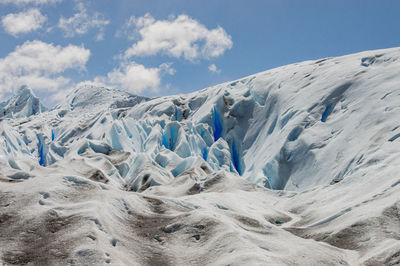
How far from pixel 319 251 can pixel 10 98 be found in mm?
139008

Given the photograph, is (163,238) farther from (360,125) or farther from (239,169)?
(239,169)

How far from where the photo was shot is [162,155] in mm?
54438

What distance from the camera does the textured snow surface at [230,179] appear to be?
48.3 ft

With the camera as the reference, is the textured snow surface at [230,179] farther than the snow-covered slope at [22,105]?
No

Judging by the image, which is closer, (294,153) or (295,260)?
(295,260)

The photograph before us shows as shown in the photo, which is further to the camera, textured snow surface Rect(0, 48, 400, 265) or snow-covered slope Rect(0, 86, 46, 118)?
snow-covered slope Rect(0, 86, 46, 118)

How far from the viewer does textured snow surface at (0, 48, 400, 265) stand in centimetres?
1472

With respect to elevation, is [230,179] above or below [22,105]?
below

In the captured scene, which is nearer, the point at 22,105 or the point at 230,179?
the point at 230,179

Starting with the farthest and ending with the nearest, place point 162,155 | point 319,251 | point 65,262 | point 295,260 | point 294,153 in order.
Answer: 1. point 162,155
2. point 294,153
3. point 319,251
4. point 295,260
5. point 65,262

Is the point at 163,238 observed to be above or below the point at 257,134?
below

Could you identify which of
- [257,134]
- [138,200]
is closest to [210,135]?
[257,134]

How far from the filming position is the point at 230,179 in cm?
3856

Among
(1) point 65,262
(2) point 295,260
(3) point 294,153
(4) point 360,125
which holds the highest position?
(4) point 360,125
